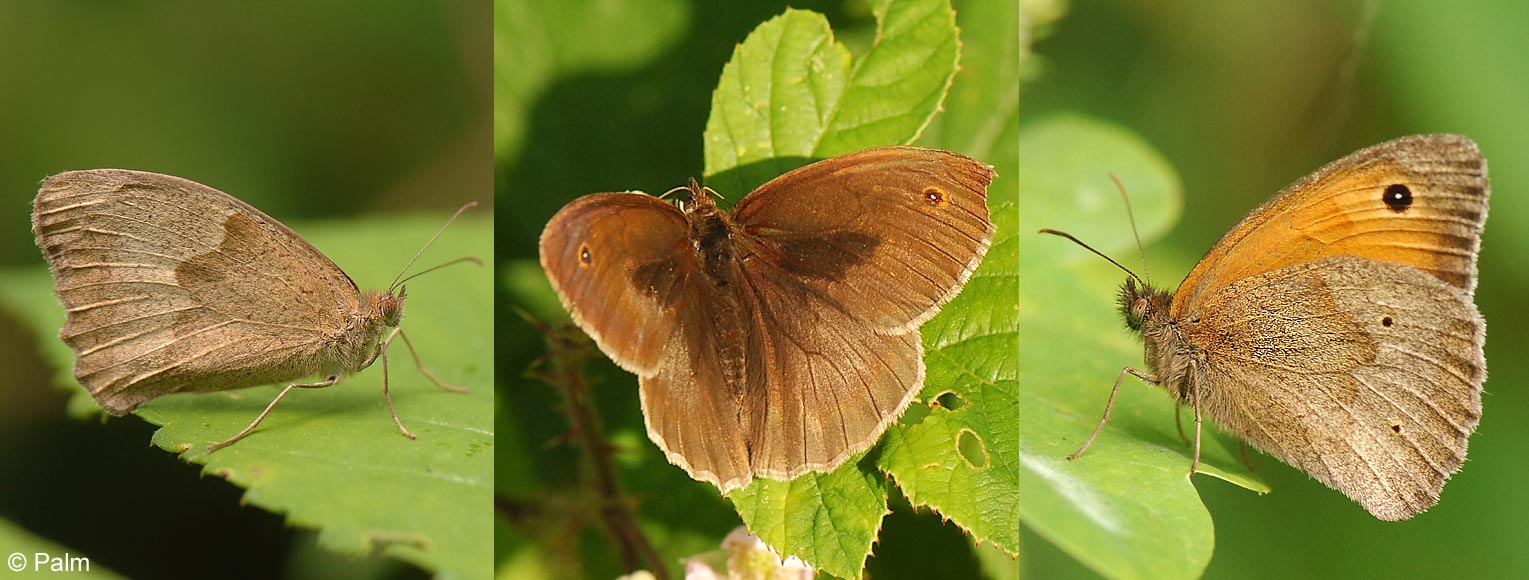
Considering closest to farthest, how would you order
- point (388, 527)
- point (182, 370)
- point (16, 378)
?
point (388, 527)
point (182, 370)
point (16, 378)

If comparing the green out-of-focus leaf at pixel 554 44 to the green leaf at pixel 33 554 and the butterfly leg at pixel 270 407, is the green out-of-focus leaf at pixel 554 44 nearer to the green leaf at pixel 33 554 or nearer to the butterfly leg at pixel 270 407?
the butterfly leg at pixel 270 407

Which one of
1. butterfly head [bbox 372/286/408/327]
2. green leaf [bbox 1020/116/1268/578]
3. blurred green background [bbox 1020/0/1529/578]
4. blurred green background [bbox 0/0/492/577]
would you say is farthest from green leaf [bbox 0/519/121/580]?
blurred green background [bbox 1020/0/1529/578]

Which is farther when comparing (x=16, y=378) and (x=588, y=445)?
(x=16, y=378)

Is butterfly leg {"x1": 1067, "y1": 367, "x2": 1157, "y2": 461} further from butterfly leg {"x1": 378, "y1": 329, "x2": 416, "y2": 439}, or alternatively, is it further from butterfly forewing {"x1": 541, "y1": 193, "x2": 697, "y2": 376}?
butterfly leg {"x1": 378, "y1": 329, "x2": 416, "y2": 439}

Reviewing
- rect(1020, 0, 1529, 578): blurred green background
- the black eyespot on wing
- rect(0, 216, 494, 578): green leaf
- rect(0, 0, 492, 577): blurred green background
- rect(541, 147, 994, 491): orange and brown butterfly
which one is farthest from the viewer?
rect(1020, 0, 1529, 578): blurred green background

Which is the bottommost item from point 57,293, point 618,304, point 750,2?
point 57,293

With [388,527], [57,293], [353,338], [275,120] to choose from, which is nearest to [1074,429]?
[388,527]

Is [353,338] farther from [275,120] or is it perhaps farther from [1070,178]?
[1070,178]
